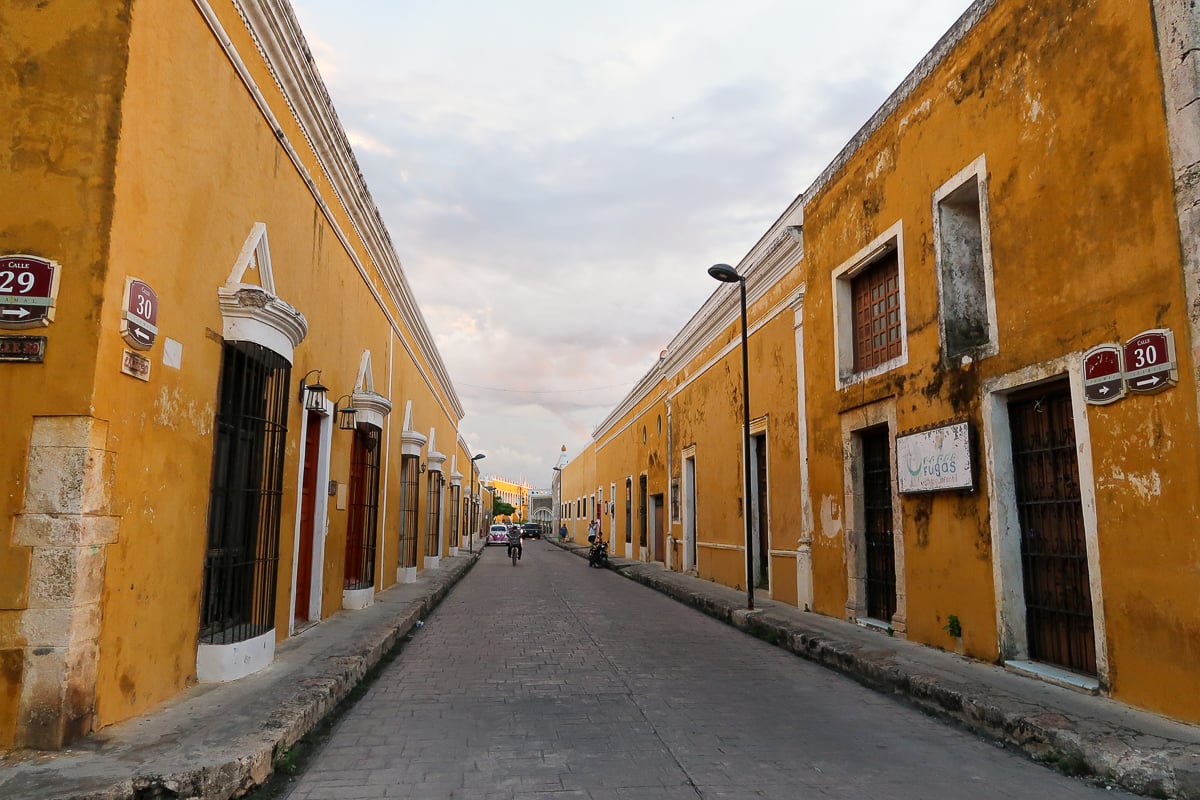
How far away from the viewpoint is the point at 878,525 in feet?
31.8

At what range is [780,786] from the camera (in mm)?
4176

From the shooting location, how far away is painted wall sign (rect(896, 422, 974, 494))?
→ 7.43m

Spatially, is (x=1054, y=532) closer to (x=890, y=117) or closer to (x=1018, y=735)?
(x=1018, y=735)

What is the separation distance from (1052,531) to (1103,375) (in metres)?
1.63

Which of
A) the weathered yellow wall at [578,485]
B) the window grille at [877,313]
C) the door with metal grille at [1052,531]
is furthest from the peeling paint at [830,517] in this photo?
the weathered yellow wall at [578,485]

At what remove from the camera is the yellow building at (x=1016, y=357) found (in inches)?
205

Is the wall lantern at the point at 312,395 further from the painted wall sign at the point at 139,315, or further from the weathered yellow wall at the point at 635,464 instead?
the weathered yellow wall at the point at 635,464

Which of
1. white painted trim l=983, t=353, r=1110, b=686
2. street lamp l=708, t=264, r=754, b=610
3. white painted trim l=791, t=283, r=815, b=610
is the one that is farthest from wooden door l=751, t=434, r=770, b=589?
white painted trim l=983, t=353, r=1110, b=686

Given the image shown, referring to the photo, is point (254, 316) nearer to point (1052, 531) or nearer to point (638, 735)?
point (638, 735)

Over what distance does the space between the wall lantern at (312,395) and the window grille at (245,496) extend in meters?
1.14

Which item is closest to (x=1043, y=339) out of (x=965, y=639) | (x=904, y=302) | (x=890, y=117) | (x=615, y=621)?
(x=904, y=302)

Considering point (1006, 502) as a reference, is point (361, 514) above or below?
below

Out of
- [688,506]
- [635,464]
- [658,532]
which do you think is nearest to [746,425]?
[688,506]

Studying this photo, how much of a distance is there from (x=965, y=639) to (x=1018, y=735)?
2.53 metres
